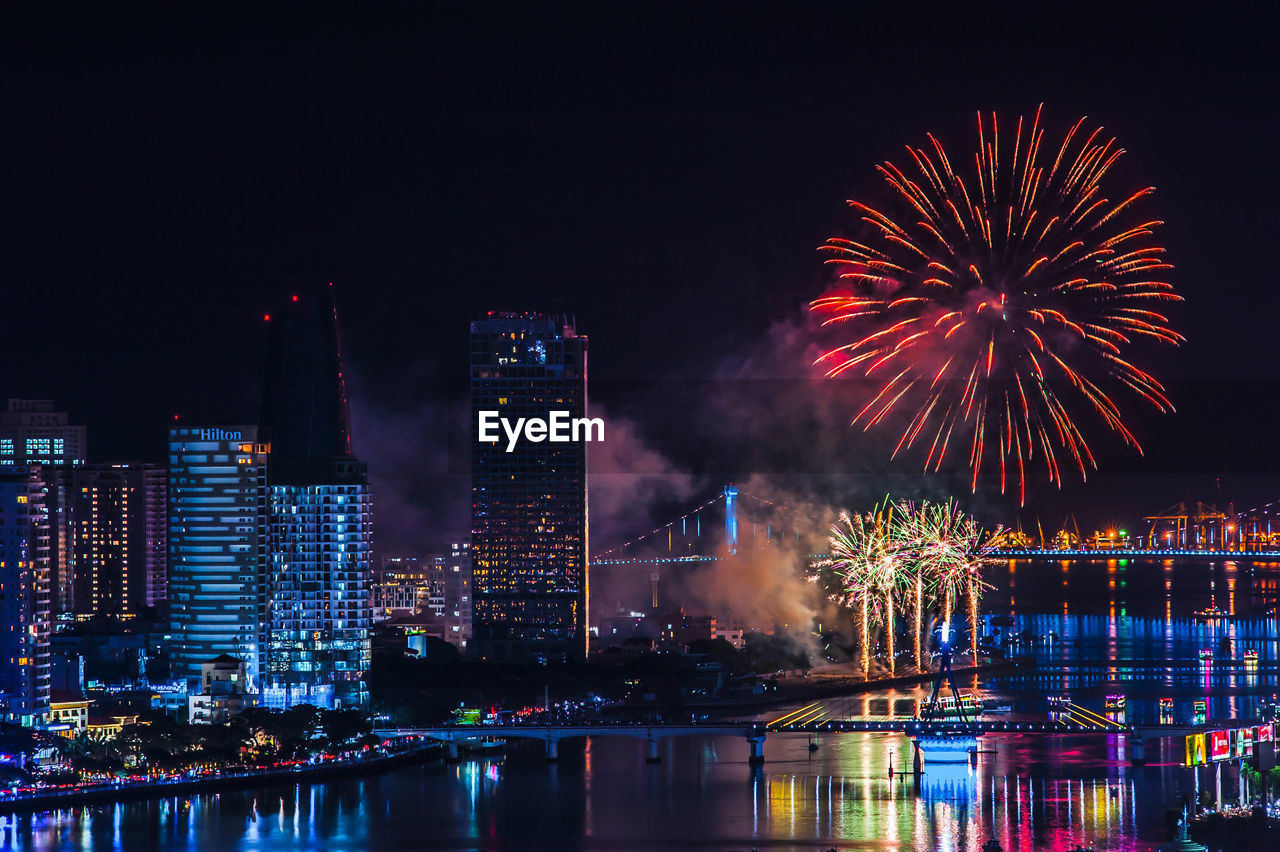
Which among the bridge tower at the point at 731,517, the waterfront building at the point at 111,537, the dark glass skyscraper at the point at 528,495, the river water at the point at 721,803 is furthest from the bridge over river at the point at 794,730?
the waterfront building at the point at 111,537

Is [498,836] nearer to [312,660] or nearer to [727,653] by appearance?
[312,660]

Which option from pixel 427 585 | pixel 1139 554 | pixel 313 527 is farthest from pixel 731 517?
pixel 313 527

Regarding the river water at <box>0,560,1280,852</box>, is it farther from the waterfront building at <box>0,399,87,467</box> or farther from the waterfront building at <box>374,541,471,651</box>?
the waterfront building at <box>0,399,87,467</box>

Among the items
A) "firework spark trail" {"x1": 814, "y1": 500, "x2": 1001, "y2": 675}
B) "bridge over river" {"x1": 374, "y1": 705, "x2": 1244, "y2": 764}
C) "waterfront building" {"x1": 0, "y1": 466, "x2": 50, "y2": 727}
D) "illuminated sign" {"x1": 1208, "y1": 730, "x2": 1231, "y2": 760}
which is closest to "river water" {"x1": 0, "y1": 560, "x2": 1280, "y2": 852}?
"bridge over river" {"x1": 374, "y1": 705, "x2": 1244, "y2": 764}

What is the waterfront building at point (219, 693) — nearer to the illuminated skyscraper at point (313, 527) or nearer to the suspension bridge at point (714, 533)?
the illuminated skyscraper at point (313, 527)

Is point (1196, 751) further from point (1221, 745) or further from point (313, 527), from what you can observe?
point (313, 527)

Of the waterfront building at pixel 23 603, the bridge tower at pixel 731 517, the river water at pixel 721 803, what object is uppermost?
the bridge tower at pixel 731 517
